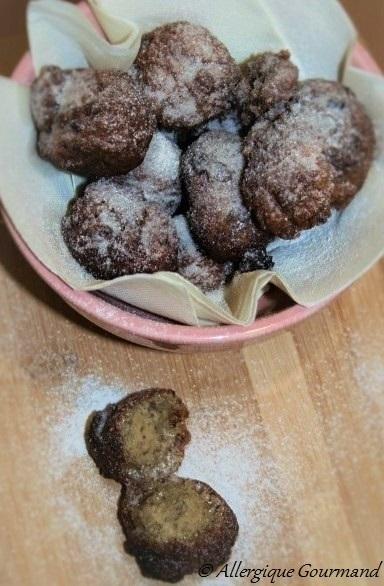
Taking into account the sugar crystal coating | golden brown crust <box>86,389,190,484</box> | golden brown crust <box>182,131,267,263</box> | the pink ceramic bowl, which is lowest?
golden brown crust <box>86,389,190,484</box>

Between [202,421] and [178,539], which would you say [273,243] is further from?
[178,539]

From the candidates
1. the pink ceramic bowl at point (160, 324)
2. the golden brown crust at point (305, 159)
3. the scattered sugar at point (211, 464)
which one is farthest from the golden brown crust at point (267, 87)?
the scattered sugar at point (211, 464)

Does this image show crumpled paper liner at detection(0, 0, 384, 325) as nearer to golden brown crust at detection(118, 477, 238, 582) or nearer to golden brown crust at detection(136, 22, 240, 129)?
golden brown crust at detection(136, 22, 240, 129)

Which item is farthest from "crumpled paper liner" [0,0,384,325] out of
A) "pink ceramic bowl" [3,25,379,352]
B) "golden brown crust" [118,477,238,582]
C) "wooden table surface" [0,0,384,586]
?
"golden brown crust" [118,477,238,582]

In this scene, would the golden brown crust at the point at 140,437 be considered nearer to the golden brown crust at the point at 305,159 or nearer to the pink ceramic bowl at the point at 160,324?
the pink ceramic bowl at the point at 160,324

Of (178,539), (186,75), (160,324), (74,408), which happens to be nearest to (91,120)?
(186,75)

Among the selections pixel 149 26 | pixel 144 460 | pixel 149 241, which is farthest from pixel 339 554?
pixel 149 26
